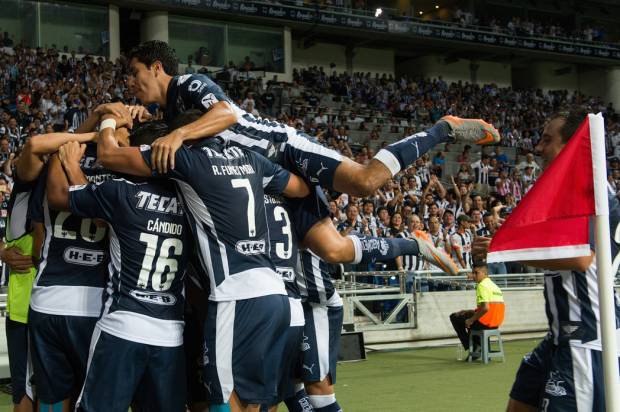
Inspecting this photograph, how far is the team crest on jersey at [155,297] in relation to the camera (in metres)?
4.05

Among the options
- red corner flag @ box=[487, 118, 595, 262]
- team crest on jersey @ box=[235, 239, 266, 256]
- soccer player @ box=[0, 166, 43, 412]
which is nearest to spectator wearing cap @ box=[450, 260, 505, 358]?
soccer player @ box=[0, 166, 43, 412]

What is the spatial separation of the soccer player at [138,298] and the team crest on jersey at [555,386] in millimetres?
1779

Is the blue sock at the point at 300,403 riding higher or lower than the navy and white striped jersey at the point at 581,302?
lower

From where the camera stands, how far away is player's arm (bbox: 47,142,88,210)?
4.19 metres

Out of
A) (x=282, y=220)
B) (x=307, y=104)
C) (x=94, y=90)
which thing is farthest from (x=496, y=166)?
(x=282, y=220)

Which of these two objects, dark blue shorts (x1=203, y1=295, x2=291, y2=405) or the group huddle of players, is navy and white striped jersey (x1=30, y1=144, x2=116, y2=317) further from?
dark blue shorts (x1=203, y1=295, x2=291, y2=405)

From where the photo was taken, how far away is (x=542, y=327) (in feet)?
50.0

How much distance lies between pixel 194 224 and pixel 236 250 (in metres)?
0.25

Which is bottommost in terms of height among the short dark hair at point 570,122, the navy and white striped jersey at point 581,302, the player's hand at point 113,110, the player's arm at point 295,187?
the navy and white striped jersey at point 581,302

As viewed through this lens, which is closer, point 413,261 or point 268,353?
point 268,353

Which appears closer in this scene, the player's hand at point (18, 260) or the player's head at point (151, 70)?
the player's head at point (151, 70)

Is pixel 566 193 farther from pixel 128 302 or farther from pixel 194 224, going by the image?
pixel 128 302

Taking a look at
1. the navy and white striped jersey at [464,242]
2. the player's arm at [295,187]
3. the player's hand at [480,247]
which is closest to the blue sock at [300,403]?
the player's arm at [295,187]

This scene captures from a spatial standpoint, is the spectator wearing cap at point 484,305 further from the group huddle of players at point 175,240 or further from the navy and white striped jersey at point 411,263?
the group huddle of players at point 175,240
